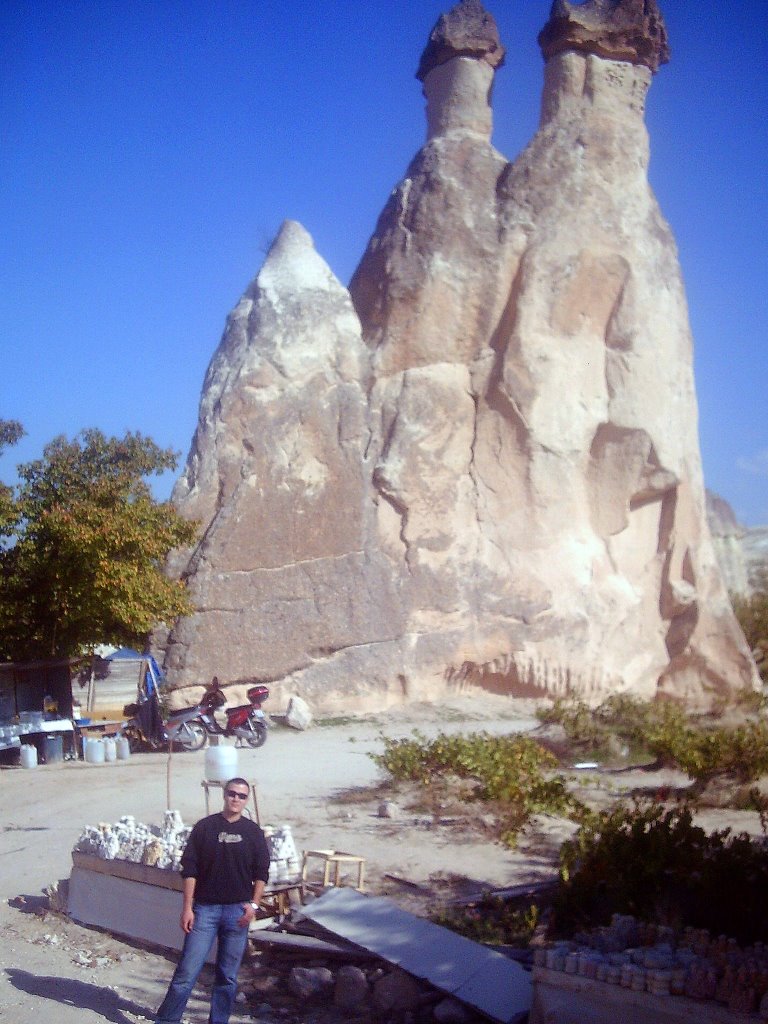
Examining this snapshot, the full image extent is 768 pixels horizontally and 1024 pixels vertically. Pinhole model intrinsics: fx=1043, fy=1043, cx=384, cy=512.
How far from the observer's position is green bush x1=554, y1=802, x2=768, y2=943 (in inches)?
205

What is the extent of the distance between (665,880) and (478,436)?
1326cm

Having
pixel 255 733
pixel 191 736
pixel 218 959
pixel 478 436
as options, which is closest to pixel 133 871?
pixel 218 959

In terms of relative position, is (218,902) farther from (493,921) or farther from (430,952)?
(493,921)

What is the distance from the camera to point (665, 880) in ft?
18.2

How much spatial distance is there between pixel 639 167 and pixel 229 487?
10.1 m

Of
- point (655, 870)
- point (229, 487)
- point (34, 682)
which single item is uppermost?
point (229, 487)

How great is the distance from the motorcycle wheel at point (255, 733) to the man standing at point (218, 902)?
8.56 meters

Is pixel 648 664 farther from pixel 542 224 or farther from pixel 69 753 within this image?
pixel 69 753

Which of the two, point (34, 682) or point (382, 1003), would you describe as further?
point (34, 682)

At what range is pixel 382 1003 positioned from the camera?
5199 millimetres

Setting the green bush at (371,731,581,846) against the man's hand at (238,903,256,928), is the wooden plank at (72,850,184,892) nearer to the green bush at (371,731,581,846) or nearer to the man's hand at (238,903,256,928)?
the man's hand at (238,903,256,928)

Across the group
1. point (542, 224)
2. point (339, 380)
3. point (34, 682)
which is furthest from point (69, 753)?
point (542, 224)

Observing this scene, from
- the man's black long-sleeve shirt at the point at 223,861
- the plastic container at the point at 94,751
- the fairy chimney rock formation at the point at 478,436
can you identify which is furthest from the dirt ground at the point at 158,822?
the fairy chimney rock formation at the point at 478,436

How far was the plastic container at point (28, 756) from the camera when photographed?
12.5m
